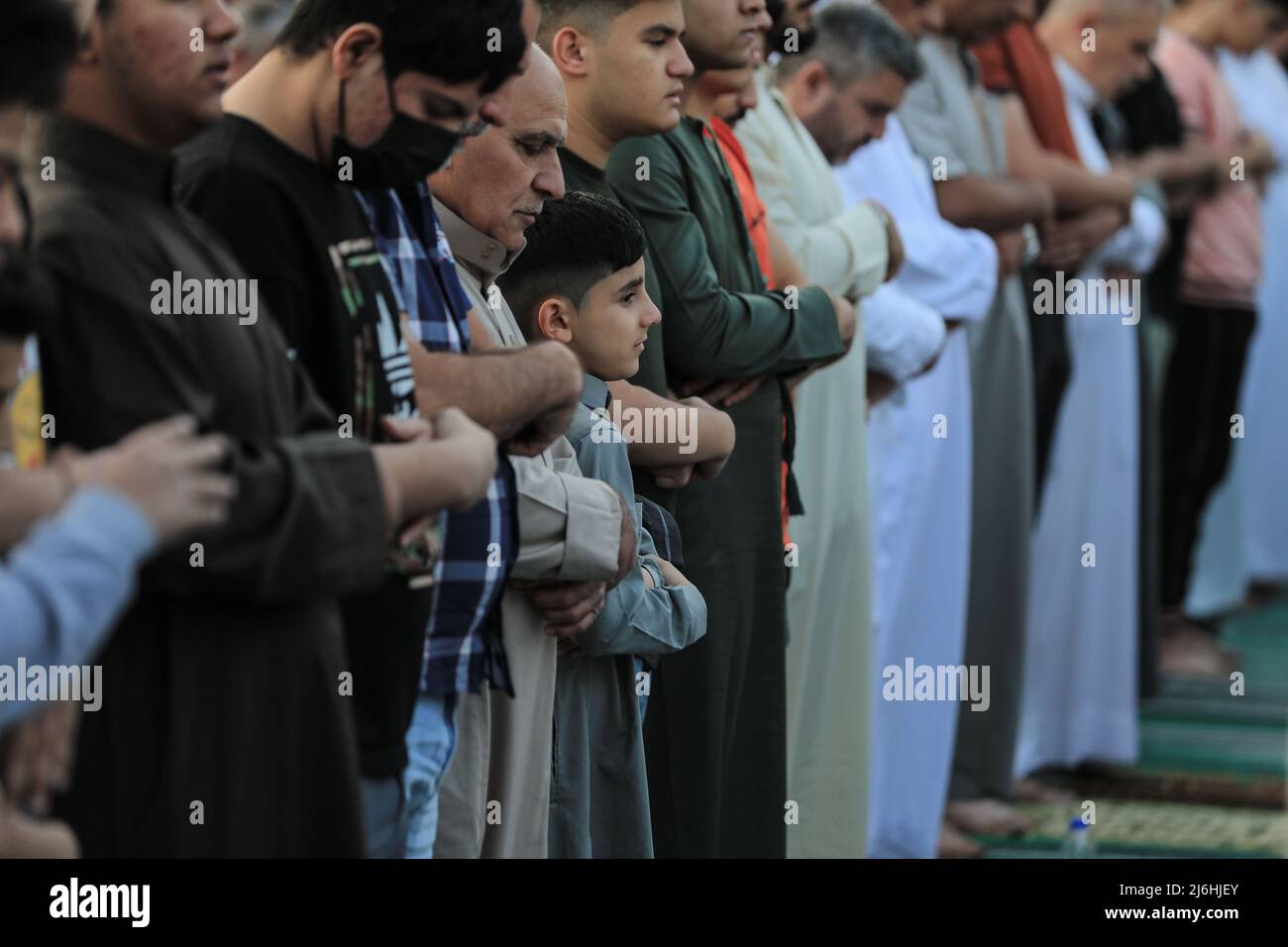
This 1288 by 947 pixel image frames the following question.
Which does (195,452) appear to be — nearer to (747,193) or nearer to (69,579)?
(69,579)

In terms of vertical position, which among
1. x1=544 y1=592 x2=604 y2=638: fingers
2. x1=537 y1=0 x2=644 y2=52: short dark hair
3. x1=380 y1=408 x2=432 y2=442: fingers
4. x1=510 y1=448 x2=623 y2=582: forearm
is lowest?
x1=544 y1=592 x2=604 y2=638: fingers

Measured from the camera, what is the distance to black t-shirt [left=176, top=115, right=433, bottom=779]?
214 cm

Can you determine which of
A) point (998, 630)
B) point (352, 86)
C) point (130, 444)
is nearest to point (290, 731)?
point (130, 444)

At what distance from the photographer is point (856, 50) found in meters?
4.40

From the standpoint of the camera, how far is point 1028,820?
5.57m

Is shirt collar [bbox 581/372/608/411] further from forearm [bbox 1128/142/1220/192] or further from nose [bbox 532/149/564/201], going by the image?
forearm [bbox 1128/142/1220/192]

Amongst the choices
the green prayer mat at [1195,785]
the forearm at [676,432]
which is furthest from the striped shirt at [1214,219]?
the forearm at [676,432]

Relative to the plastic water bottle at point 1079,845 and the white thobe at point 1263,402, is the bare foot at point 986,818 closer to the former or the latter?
the plastic water bottle at point 1079,845

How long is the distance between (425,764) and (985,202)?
309cm

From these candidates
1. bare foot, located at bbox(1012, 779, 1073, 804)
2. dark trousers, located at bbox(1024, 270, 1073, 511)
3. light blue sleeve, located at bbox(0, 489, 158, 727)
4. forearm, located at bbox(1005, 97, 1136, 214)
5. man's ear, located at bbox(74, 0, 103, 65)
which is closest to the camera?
light blue sleeve, located at bbox(0, 489, 158, 727)

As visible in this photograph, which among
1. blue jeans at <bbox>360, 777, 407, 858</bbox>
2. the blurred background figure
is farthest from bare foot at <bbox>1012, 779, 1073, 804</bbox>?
blue jeans at <bbox>360, 777, 407, 858</bbox>

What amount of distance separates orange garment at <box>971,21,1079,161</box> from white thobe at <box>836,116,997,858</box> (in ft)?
2.27

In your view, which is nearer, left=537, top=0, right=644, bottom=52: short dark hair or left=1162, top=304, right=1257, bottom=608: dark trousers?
left=537, top=0, right=644, bottom=52: short dark hair

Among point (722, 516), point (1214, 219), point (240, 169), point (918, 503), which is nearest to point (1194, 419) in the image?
point (1214, 219)
